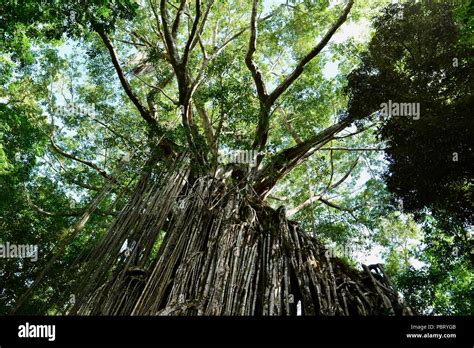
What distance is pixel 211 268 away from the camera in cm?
391

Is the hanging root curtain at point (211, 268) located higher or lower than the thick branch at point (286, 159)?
lower

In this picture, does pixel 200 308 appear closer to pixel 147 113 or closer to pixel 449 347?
pixel 449 347

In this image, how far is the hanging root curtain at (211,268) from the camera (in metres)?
3.59

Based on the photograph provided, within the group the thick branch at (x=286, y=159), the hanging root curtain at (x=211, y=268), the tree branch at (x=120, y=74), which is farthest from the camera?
the thick branch at (x=286, y=159)

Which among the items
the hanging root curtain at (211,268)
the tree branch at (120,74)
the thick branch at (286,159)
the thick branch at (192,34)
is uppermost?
the thick branch at (192,34)

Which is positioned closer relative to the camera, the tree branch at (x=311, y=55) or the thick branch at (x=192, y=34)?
the thick branch at (x=192, y=34)

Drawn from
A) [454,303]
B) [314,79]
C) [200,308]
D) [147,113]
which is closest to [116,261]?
[200,308]

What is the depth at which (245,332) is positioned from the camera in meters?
2.80

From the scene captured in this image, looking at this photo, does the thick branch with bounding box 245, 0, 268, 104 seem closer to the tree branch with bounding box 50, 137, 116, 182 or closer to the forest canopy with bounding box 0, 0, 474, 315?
the forest canopy with bounding box 0, 0, 474, 315

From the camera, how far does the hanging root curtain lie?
141 inches

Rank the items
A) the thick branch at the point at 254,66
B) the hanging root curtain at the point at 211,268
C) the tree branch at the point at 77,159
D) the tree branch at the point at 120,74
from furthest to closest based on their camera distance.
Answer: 1. the tree branch at the point at 77,159
2. the thick branch at the point at 254,66
3. the tree branch at the point at 120,74
4. the hanging root curtain at the point at 211,268

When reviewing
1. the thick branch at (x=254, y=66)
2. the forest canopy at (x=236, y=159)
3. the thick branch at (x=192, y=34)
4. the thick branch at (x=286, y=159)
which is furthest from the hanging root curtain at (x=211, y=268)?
the thick branch at (x=254, y=66)

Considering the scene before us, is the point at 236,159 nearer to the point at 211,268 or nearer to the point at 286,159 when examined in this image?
the point at 286,159

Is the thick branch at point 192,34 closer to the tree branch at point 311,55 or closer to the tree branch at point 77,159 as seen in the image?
the tree branch at point 311,55
